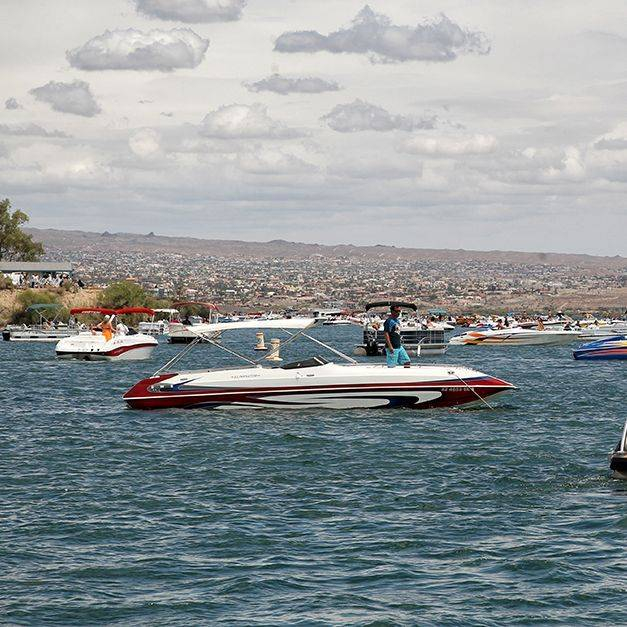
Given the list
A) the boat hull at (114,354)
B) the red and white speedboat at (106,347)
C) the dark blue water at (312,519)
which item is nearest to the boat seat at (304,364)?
the dark blue water at (312,519)

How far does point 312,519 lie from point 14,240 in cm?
16547

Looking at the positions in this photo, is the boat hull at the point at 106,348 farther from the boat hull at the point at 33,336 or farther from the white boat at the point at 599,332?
the white boat at the point at 599,332

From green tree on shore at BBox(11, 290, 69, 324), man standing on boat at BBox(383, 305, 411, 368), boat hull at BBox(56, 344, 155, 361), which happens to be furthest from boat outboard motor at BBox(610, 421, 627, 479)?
green tree on shore at BBox(11, 290, 69, 324)

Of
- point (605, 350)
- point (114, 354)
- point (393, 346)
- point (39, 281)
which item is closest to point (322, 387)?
point (393, 346)

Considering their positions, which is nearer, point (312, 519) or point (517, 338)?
point (312, 519)

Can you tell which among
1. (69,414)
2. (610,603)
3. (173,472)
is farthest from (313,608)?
(69,414)

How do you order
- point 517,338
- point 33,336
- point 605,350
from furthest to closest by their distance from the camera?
point 33,336
point 517,338
point 605,350

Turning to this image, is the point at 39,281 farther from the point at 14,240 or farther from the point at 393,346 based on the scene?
the point at 393,346

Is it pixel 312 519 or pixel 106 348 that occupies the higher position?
pixel 106 348

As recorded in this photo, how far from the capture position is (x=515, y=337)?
96.2 metres

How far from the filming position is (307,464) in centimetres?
2623

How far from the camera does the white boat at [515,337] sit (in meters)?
96.4

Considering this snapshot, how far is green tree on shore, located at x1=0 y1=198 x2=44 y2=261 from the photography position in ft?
575

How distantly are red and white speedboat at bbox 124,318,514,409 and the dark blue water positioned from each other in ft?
1.42
